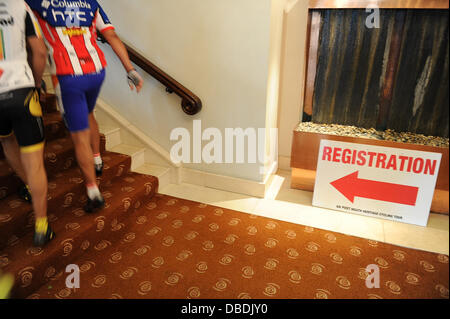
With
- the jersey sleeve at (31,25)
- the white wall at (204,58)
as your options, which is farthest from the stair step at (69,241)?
the jersey sleeve at (31,25)

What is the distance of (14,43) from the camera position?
1541mm

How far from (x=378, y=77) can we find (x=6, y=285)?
87.6 inches

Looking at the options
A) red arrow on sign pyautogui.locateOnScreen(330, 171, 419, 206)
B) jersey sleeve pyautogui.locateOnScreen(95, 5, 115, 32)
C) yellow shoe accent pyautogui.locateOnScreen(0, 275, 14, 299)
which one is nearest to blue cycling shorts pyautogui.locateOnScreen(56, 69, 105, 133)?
jersey sleeve pyautogui.locateOnScreen(95, 5, 115, 32)

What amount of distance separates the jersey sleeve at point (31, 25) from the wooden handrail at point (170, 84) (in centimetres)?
96

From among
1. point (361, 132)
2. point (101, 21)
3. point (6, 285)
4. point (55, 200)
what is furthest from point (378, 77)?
point (6, 285)

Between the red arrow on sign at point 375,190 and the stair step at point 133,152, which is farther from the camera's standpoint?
the stair step at point 133,152

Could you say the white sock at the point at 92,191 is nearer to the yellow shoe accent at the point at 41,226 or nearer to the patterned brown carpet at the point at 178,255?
the patterned brown carpet at the point at 178,255

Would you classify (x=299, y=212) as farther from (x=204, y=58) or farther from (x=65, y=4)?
(x=65, y=4)

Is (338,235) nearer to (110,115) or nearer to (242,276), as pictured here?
(242,276)

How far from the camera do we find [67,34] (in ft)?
5.86

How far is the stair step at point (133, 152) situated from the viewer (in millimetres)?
2904

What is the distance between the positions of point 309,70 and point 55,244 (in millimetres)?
2189

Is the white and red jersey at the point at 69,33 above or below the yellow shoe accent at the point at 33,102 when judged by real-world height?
above
